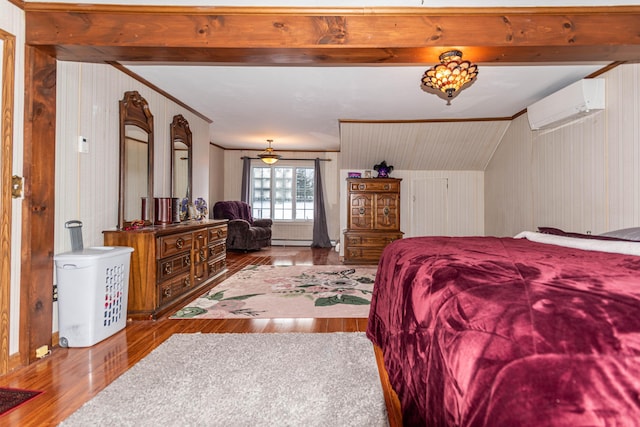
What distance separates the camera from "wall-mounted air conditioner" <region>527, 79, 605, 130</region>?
3.04 m

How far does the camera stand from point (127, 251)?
2.56 m

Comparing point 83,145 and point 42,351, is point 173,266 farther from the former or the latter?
point 83,145

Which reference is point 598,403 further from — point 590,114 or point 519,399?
point 590,114

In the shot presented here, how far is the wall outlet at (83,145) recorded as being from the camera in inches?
101

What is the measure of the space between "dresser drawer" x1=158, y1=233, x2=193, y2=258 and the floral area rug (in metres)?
0.56

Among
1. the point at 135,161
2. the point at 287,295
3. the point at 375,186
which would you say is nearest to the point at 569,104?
the point at 375,186

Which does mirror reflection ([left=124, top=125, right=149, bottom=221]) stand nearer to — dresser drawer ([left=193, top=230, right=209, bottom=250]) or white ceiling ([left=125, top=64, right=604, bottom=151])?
dresser drawer ([left=193, top=230, right=209, bottom=250])

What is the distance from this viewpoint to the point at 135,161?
326 cm

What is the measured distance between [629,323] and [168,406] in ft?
5.82

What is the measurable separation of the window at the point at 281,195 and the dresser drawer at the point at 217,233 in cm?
Result: 379

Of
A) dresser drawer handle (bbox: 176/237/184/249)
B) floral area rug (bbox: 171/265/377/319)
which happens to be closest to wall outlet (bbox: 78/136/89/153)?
dresser drawer handle (bbox: 176/237/184/249)

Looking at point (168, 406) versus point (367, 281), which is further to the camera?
point (367, 281)

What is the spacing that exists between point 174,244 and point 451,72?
9.45ft

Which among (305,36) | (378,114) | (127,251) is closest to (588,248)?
(305,36)
